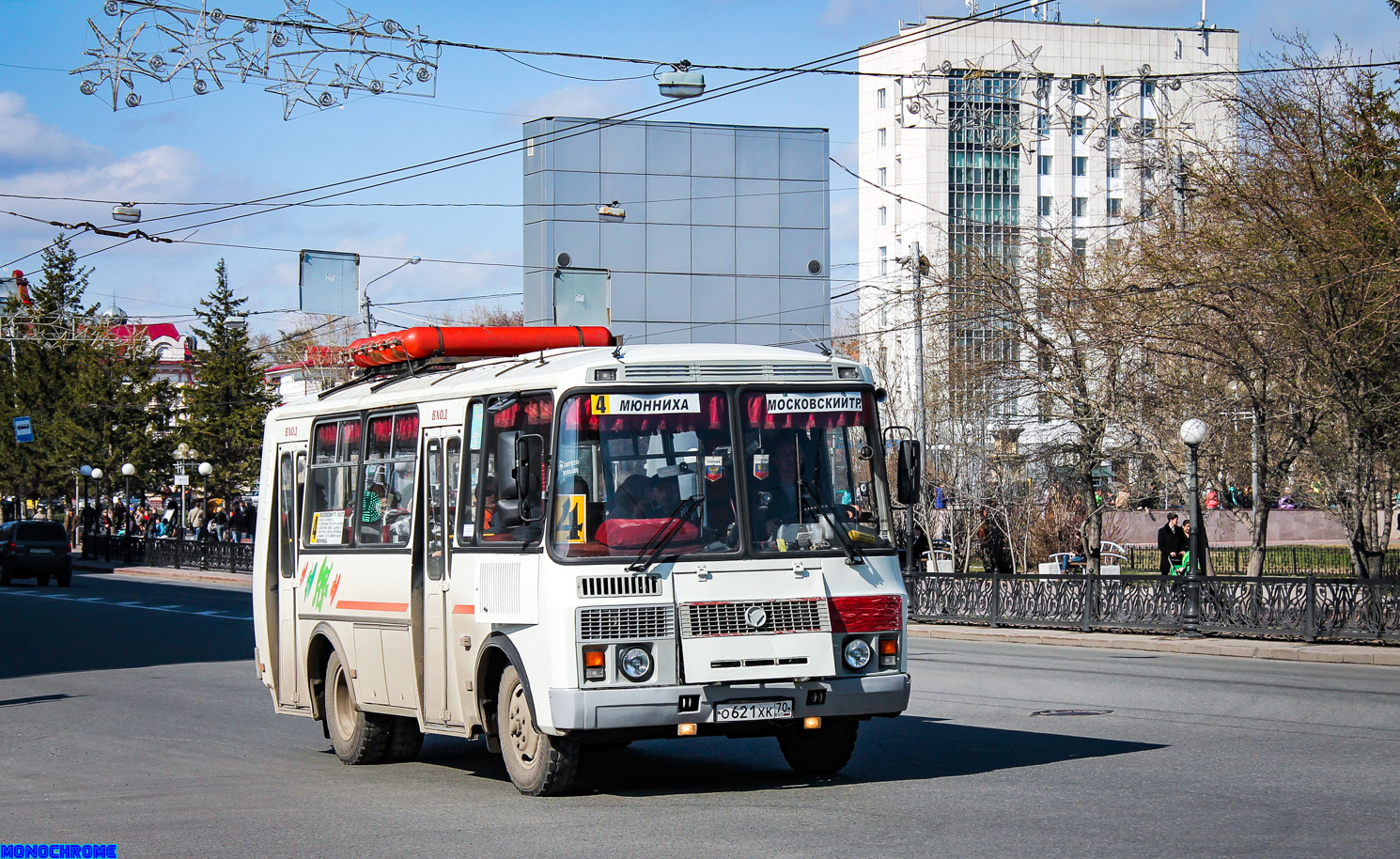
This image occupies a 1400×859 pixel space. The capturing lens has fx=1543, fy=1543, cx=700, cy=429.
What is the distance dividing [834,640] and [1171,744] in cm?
382

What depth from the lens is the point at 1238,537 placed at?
189 ft

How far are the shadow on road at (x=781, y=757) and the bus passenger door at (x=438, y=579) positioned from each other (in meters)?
0.77

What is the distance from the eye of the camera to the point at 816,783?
10055 mm

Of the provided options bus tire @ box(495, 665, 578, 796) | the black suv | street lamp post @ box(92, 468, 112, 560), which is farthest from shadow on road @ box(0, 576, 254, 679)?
street lamp post @ box(92, 468, 112, 560)

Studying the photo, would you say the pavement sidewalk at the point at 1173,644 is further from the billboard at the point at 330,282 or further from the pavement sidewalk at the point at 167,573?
the pavement sidewalk at the point at 167,573

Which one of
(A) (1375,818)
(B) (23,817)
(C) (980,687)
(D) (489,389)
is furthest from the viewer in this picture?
(C) (980,687)

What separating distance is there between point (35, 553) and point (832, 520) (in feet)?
131

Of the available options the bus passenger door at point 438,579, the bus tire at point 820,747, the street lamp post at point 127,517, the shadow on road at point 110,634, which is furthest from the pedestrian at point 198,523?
the bus tire at point 820,747

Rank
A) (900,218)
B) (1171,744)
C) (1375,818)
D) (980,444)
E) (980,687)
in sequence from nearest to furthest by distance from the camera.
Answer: (1375,818), (1171,744), (980,687), (980,444), (900,218)

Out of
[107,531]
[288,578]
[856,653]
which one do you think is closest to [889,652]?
[856,653]

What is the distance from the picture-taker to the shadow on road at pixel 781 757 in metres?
10.3

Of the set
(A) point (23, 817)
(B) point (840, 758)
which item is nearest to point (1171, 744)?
(B) point (840, 758)

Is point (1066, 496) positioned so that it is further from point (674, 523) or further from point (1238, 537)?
point (674, 523)

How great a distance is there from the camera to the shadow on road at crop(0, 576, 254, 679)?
2219 cm
